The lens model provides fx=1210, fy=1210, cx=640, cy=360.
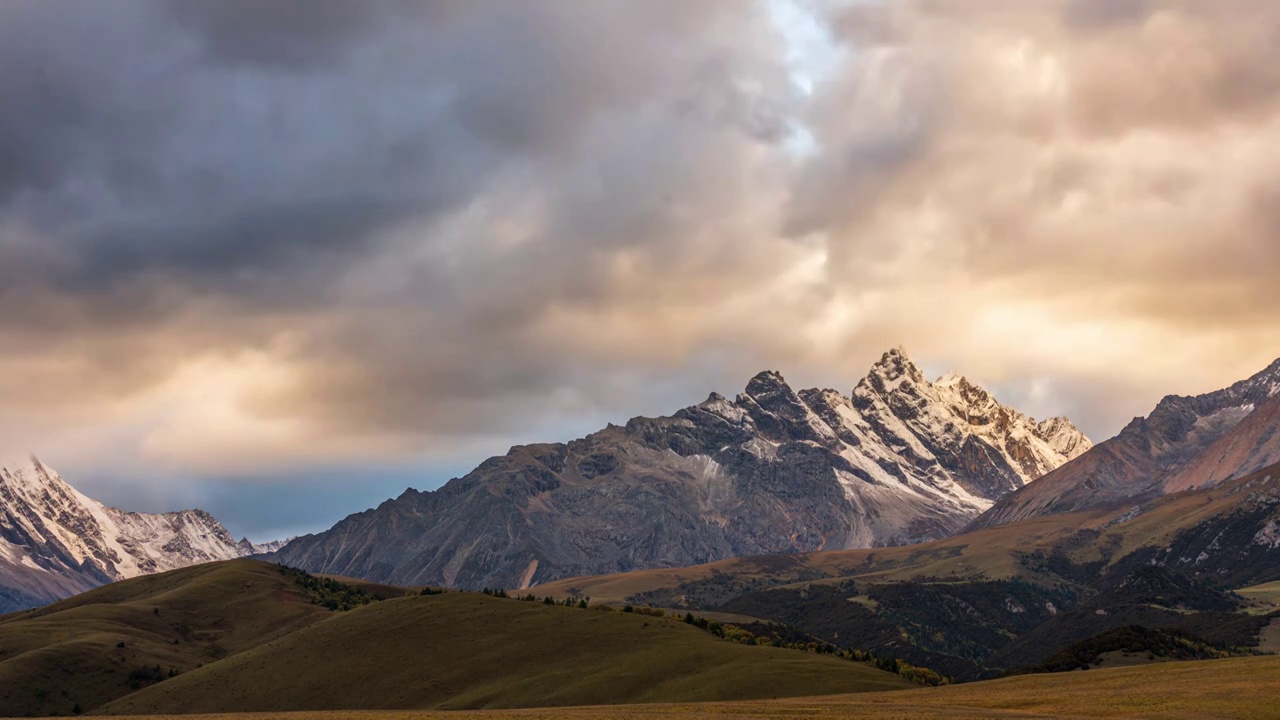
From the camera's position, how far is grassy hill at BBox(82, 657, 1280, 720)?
122 metres

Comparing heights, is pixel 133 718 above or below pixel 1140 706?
above

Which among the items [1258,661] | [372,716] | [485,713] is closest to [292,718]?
[372,716]

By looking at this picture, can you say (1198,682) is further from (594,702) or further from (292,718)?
(292,718)

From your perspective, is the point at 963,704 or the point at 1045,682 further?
the point at 1045,682

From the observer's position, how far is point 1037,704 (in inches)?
5468

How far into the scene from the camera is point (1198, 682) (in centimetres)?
14788

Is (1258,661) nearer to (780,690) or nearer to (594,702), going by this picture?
(780,690)

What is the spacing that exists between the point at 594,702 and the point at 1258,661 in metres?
98.0

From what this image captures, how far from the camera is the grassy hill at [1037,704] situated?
122m

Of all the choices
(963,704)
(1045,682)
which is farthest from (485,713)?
(1045,682)

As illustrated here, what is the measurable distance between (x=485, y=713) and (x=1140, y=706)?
72017 millimetres

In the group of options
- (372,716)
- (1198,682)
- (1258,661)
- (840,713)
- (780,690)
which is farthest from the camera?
(780,690)

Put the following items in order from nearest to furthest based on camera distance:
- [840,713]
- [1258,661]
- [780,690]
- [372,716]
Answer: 1. [840,713]
2. [372,716]
3. [1258,661]
4. [780,690]

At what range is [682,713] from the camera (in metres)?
128
